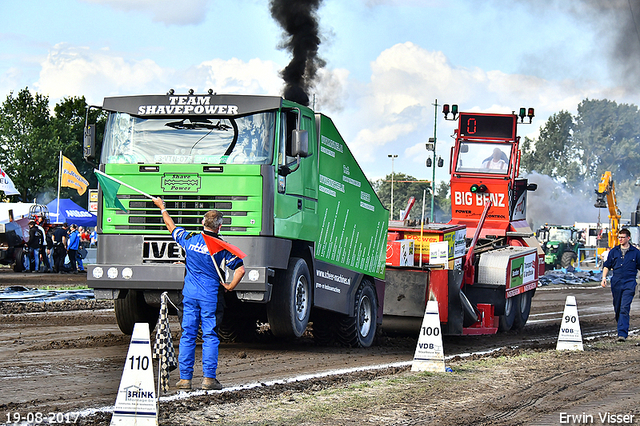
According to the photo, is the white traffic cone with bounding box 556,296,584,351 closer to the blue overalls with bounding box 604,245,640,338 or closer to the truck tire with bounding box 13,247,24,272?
the blue overalls with bounding box 604,245,640,338

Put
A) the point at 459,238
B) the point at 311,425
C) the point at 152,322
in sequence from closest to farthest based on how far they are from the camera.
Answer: the point at 311,425
the point at 152,322
the point at 459,238

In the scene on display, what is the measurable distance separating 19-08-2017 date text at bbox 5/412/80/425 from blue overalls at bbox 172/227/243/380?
136 cm

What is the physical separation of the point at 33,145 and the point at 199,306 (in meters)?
49.3

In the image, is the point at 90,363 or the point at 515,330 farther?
the point at 515,330

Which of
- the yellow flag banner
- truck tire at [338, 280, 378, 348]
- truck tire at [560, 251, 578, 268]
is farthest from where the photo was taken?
truck tire at [560, 251, 578, 268]


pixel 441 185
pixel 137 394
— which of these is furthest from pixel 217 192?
pixel 441 185

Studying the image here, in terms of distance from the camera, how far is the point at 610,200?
3212 centimetres

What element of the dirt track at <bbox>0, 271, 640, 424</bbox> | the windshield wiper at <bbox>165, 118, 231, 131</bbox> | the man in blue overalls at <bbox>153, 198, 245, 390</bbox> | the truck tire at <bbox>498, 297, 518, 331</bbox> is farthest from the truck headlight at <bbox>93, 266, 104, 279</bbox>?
the truck tire at <bbox>498, 297, 518, 331</bbox>

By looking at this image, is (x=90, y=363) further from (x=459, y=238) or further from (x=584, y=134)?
(x=584, y=134)

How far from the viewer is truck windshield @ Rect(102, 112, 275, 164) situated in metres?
10.5

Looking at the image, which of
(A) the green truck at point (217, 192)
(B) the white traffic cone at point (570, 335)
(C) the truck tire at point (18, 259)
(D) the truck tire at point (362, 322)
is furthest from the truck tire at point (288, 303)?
(C) the truck tire at point (18, 259)

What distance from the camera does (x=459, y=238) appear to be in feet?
50.2

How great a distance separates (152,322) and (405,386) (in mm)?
4756

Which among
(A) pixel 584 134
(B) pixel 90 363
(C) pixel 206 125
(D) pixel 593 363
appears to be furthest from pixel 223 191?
(A) pixel 584 134
